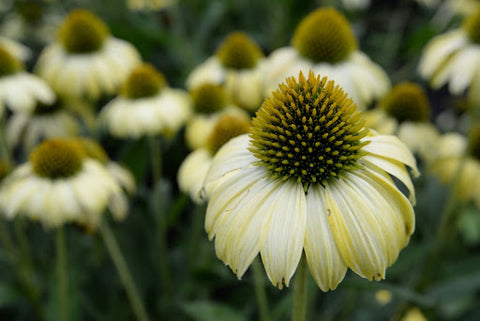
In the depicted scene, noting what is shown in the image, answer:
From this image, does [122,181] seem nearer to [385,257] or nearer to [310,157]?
[310,157]

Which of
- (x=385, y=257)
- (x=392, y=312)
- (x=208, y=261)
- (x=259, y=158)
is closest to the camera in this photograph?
(x=385, y=257)

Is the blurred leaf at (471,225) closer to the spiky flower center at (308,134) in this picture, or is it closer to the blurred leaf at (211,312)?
the blurred leaf at (211,312)

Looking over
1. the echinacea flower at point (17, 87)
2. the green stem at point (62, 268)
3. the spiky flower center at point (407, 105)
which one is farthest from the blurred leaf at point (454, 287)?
the echinacea flower at point (17, 87)

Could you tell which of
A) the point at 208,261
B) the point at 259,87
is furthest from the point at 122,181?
the point at 259,87

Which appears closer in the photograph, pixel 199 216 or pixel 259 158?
pixel 259 158

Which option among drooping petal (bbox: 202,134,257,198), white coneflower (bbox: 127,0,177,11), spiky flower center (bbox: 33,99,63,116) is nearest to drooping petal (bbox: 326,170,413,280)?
drooping petal (bbox: 202,134,257,198)

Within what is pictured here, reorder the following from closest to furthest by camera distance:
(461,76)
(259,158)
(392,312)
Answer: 1. (259,158)
2. (461,76)
3. (392,312)
